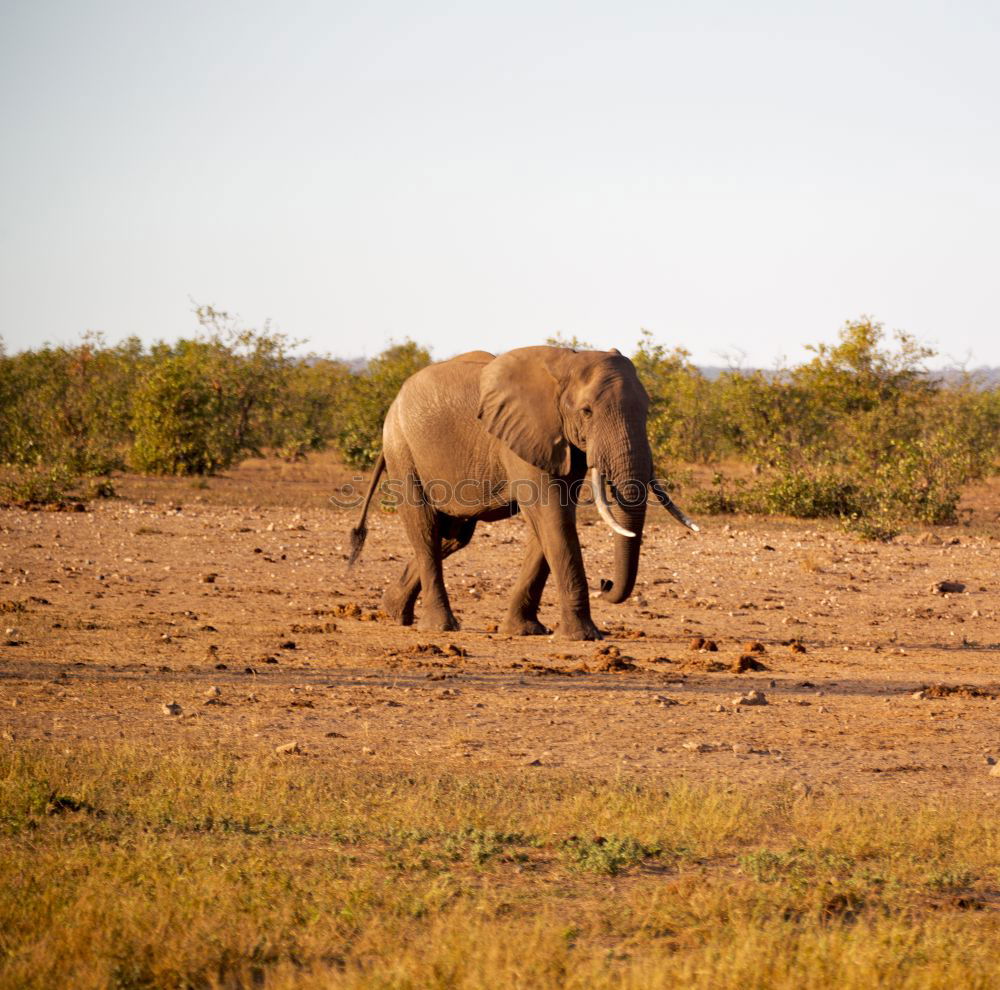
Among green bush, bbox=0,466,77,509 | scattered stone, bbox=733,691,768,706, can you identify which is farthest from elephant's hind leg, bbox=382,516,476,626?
green bush, bbox=0,466,77,509

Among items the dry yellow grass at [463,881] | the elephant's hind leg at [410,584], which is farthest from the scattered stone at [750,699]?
the elephant's hind leg at [410,584]

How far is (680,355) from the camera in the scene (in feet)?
130

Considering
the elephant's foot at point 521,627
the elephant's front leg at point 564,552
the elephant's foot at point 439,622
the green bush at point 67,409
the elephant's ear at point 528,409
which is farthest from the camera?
the green bush at point 67,409

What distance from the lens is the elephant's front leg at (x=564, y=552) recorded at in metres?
11.6

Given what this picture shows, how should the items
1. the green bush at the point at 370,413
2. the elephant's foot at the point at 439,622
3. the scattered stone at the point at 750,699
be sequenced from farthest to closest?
the green bush at the point at 370,413, the elephant's foot at the point at 439,622, the scattered stone at the point at 750,699

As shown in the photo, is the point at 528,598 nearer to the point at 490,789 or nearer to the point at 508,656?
the point at 508,656

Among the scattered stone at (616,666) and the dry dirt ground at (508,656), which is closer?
the dry dirt ground at (508,656)

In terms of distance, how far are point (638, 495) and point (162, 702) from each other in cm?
399

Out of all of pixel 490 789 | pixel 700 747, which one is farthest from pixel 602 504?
pixel 490 789

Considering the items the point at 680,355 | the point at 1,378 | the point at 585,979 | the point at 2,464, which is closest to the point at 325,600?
the point at 585,979

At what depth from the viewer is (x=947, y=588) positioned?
49.3 feet

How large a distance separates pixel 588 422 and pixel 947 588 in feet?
18.1

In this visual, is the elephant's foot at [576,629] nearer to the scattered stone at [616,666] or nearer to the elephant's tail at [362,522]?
the scattered stone at [616,666]

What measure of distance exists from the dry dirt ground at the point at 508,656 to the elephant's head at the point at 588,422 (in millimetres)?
1104
